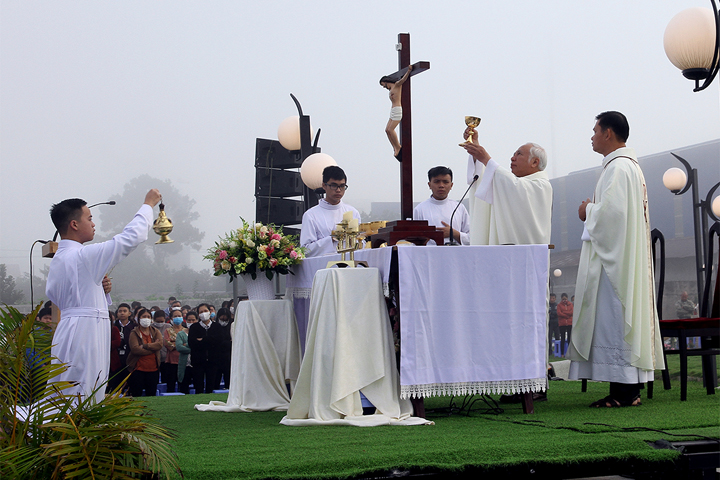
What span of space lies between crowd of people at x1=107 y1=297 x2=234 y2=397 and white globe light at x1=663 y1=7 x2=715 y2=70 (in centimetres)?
663

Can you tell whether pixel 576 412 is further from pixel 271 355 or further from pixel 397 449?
pixel 271 355

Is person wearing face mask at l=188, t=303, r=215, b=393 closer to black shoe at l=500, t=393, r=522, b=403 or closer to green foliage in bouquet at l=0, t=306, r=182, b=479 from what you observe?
black shoe at l=500, t=393, r=522, b=403

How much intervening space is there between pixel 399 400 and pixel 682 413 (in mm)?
1794

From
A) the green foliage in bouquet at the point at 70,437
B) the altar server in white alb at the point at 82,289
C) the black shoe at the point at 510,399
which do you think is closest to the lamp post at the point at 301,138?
the black shoe at the point at 510,399

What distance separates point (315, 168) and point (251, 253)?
261cm

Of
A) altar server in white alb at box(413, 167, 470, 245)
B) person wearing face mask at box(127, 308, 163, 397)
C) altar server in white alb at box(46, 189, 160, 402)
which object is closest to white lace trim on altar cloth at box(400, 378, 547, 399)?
altar server in white alb at box(46, 189, 160, 402)

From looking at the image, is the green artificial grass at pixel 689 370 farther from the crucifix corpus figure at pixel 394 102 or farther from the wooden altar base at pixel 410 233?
the crucifix corpus figure at pixel 394 102

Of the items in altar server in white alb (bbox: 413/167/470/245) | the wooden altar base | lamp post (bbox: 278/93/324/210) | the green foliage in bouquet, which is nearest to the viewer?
the green foliage in bouquet

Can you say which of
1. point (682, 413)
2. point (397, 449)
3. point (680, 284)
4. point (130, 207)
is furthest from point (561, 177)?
point (397, 449)

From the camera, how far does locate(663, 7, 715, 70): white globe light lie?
19.9 feet

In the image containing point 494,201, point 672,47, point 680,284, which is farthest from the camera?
point 680,284

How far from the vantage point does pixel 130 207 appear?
1266 inches

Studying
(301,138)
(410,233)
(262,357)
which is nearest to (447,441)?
(410,233)

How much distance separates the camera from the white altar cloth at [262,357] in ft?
20.5
